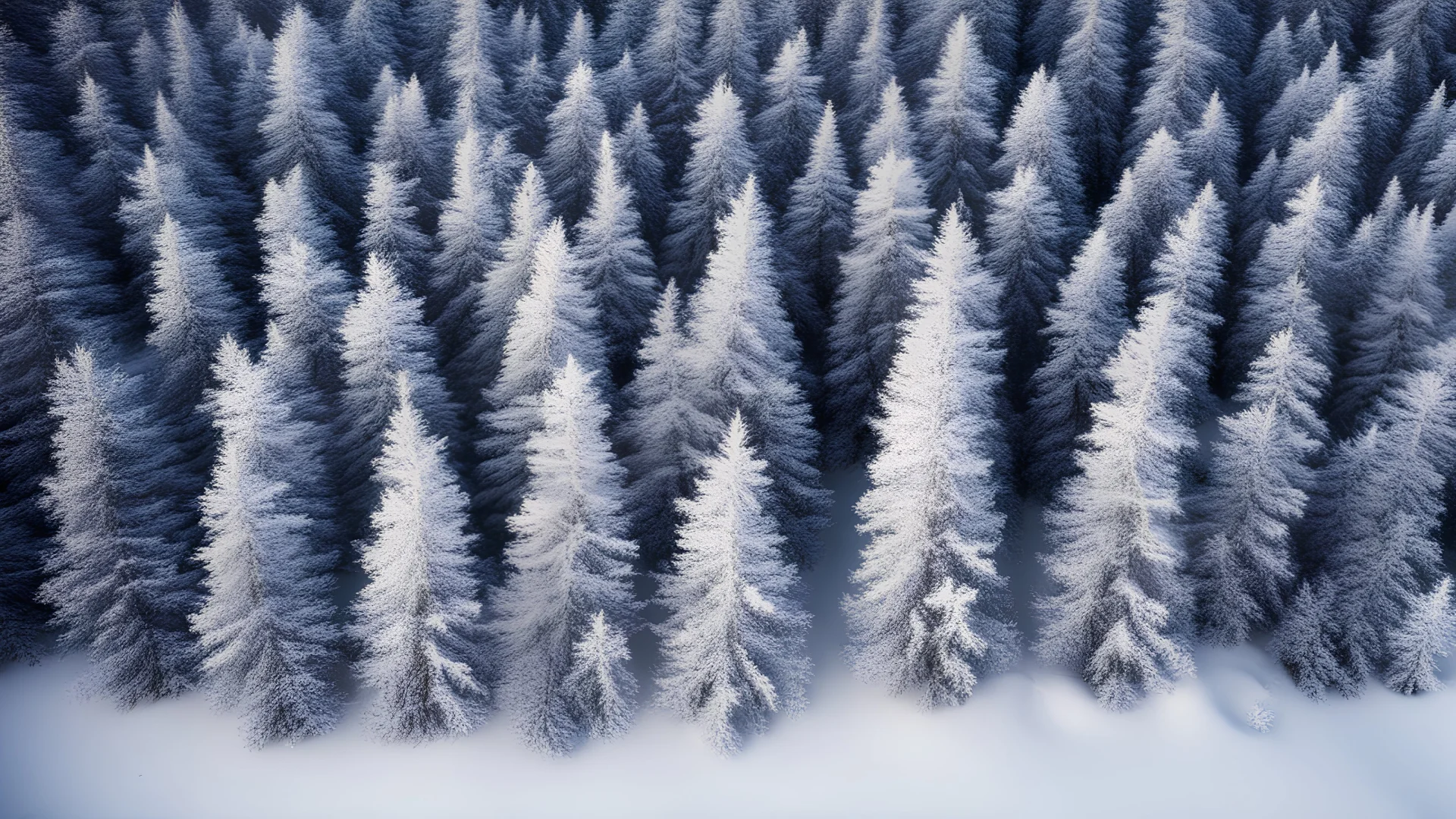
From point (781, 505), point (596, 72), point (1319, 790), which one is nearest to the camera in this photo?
point (1319, 790)

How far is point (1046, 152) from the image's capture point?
32.9m

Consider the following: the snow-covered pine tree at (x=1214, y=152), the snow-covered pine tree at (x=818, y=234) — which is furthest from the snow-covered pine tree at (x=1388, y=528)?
the snow-covered pine tree at (x=818, y=234)

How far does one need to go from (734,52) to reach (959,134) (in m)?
11.0

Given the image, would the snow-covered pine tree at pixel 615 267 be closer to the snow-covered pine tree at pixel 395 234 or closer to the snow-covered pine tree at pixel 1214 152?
the snow-covered pine tree at pixel 395 234

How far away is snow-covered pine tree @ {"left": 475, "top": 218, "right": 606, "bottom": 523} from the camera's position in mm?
25906

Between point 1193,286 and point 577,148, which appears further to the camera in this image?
point 577,148

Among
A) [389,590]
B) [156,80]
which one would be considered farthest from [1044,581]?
[156,80]

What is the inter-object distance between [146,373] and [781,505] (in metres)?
20.2

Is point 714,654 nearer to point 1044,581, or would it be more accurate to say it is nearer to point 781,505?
point 781,505

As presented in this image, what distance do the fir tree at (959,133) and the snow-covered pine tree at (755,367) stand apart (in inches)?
383

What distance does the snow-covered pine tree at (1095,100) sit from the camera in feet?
128

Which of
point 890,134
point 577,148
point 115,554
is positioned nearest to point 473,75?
point 577,148

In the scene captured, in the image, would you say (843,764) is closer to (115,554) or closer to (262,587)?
(262,587)

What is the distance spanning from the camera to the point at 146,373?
31594 millimetres
